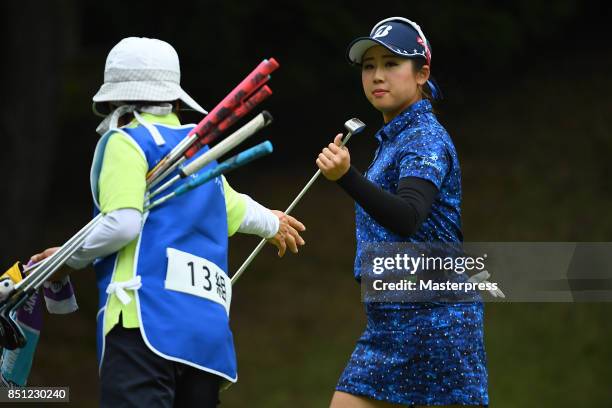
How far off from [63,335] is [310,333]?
179 centimetres

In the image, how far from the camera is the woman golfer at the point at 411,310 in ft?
12.8

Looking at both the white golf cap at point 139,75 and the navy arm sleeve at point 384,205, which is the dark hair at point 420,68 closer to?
the navy arm sleeve at point 384,205

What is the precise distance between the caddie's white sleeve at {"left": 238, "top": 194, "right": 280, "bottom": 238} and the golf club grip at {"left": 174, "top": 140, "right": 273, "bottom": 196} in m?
0.43

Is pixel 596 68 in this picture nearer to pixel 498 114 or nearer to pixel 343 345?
pixel 498 114

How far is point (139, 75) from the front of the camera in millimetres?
3734

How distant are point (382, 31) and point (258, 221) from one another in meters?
0.73

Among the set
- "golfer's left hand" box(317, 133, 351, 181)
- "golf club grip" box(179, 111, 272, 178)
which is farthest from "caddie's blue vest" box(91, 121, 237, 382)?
"golfer's left hand" box(317, 133, 351, 181)

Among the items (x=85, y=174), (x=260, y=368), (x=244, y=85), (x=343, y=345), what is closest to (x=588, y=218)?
(x=343, y=345)

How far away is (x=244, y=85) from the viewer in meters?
3.65

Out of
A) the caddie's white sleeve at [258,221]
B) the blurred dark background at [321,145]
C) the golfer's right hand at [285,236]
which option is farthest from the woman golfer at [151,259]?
the blurred dark background at [321,145]

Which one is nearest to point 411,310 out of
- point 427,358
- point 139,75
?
point 427,358

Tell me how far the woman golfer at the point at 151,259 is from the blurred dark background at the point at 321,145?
491cm

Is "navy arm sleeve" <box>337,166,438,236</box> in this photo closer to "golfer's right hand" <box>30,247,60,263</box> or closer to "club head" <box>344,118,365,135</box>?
"club head" <box>344,118,365,135</box>

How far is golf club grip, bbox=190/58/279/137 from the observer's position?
3637 mm
